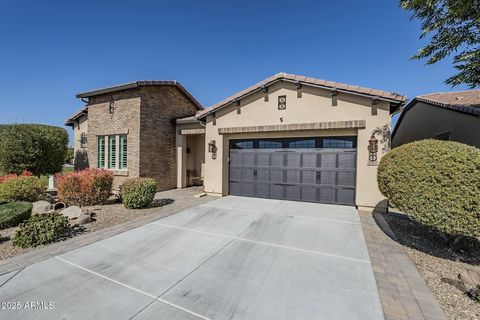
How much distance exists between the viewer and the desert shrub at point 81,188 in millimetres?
8781

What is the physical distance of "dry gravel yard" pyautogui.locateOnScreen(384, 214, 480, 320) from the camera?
3080 millimetres

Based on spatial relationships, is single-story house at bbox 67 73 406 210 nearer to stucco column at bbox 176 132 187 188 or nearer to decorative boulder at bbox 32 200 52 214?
stucco column at bbox 176 132 187 188

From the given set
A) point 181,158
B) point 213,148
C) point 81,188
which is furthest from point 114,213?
point 181,158

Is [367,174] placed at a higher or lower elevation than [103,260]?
higher

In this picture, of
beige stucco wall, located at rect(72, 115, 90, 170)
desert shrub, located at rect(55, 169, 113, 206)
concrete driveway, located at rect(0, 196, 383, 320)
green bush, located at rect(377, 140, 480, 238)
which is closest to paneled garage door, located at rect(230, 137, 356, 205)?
concrete driveway, located at rect(0, 196, 383, 320)

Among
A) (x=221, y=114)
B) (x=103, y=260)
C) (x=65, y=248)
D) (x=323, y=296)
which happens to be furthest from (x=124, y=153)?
(x=323, y=296)

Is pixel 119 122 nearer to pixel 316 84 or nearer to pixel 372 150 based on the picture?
pixel 316 84

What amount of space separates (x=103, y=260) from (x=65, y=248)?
4.43ft

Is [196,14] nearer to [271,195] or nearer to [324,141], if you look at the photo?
[324,141]

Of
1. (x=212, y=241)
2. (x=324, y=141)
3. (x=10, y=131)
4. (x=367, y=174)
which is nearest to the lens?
(x=212, y=241)

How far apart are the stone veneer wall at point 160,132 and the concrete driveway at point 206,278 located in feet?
22.2

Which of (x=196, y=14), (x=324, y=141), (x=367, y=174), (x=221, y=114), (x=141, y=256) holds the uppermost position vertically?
(x=196, y=14)

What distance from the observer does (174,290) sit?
344cm

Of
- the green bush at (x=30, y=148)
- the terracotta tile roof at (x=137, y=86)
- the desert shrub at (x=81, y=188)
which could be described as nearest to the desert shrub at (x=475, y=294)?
the desert shrub at (x=81, y=188)
